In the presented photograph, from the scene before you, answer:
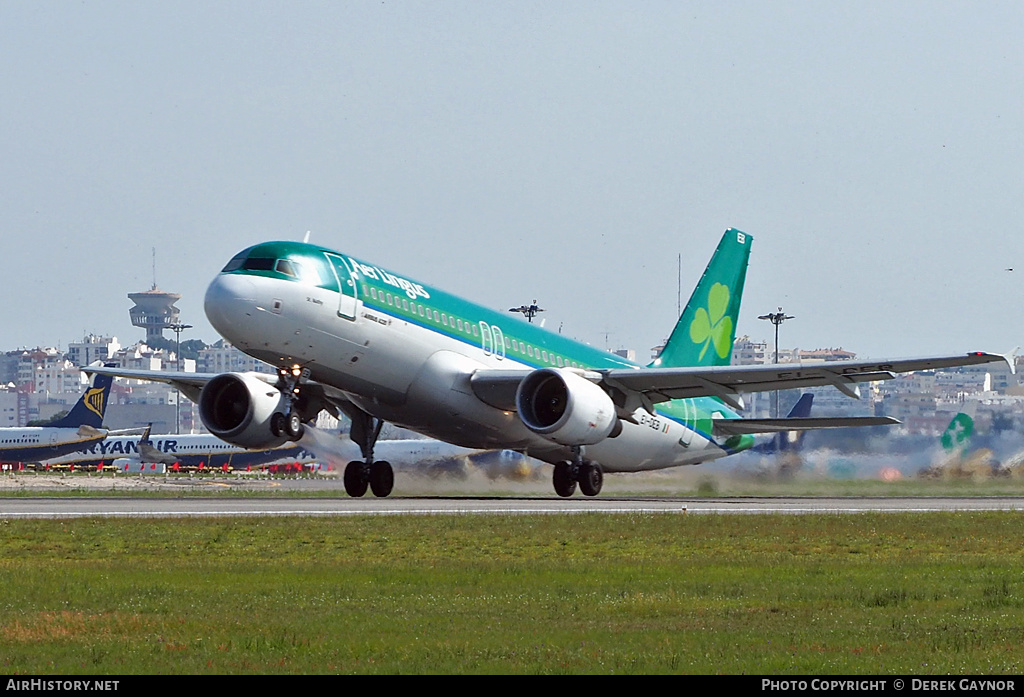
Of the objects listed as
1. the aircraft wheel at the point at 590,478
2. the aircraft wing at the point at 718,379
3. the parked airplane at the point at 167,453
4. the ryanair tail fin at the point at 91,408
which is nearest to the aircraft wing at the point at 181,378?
the aircraft wing at the point at 718,379

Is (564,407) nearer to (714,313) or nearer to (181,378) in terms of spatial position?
(181,378)

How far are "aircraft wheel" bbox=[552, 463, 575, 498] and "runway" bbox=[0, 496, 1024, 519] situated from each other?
11.9 inches

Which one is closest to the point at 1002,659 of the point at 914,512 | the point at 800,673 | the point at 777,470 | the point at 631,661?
the point at 800,673

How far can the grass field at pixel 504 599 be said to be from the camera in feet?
41.0

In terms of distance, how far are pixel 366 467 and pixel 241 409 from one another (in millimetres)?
4347

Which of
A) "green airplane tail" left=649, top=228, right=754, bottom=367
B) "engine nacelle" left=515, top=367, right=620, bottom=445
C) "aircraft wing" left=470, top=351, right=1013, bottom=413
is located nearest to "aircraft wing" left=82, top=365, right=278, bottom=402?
"aircraft wing" left=470, top=351, right=1013, bottom=413

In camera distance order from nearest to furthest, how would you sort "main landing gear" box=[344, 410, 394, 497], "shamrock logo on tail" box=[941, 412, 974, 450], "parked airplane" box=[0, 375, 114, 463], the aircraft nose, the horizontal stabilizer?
the aircraft nose, "main landing gear" box=[344, 410, 394, 497], the horizontal stabilizer, "shamrock logo on tail" box=[941, 412, 974, 450], "parked airplane" box=[0, 375, 114, 463]

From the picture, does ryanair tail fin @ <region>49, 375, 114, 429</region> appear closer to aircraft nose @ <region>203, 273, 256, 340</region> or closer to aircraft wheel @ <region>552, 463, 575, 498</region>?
aircraft wheel @ <region>552, 463, 575, 498</region>

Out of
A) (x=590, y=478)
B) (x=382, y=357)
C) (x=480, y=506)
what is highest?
(x=382, y=357)

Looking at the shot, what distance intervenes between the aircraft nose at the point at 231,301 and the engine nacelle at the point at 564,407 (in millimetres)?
7622

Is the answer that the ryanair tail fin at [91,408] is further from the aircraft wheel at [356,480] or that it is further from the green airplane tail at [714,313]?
the aircraft wheel at [356,480]

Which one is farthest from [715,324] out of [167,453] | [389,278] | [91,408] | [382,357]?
[91,408]

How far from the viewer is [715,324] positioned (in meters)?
48.9

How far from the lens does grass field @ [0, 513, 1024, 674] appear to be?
12.5 metres
